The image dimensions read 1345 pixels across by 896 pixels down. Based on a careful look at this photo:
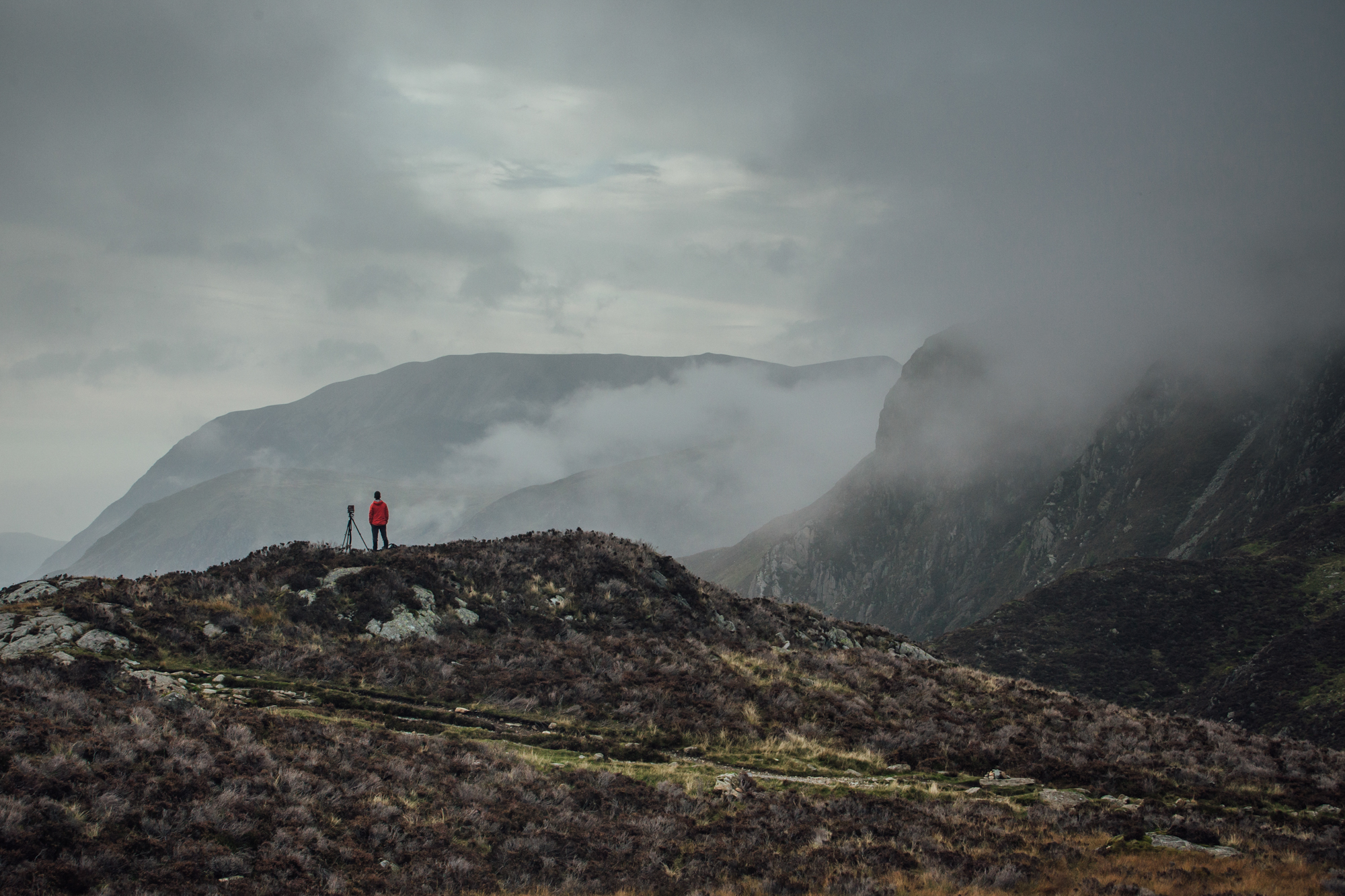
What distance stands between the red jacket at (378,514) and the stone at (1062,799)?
93.3 feet

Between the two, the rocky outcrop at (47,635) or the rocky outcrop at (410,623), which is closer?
the rocky outcrop at (47,635)

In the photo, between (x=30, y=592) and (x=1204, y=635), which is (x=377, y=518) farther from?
(x=1204, y=635)

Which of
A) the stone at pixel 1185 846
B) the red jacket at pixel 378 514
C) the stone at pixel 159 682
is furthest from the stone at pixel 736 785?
the red jacket at pixel 378 514

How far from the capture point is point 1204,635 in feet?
246

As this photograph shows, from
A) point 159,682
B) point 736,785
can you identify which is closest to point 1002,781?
point 736,785

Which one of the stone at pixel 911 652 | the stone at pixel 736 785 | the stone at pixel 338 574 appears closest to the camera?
the stone at pixel 736 785

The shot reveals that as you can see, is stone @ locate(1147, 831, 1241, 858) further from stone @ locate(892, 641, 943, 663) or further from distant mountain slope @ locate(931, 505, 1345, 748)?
distant mountain slope @ locate(931, 505, 1345, 748)

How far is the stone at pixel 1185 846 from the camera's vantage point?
569 inches

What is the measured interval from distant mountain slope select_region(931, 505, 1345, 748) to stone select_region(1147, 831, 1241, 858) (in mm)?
46622

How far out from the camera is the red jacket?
35.8 m

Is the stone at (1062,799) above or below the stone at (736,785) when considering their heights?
below

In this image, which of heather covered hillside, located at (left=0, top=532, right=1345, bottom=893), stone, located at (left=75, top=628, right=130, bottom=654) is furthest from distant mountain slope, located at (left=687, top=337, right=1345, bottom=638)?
stone, located at (left=75, top=628, right=130, bottom=654)

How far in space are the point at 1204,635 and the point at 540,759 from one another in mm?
78940

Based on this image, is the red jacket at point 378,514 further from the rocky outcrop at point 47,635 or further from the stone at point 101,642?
the rocky outcrop at point 47,635
